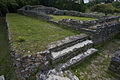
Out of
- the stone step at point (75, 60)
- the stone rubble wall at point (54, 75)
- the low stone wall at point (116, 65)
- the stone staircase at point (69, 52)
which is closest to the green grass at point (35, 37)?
the stone staircase at point (69, 52)

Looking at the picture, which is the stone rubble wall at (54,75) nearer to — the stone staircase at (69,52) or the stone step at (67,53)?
the stone staircase at (69,52)

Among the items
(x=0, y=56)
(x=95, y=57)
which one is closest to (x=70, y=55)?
(x=95, y=57)

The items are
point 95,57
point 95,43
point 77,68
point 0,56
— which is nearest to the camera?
point 77,68

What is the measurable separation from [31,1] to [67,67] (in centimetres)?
2494

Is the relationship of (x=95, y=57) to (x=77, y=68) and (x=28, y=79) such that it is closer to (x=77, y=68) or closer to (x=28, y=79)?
(x=77, y=68)

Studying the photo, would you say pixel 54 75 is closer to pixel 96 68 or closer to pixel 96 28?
pixel 96 68

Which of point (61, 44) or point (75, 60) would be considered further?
point (61, 44)

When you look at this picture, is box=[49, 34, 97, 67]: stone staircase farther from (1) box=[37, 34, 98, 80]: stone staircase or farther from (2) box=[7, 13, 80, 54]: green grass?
(2) box=[7, 13, 80, 54]: green grass

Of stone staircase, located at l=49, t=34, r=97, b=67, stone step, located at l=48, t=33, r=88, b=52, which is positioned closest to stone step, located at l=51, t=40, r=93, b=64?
stone staircase, located at l=49, t=34, r=97, b=67

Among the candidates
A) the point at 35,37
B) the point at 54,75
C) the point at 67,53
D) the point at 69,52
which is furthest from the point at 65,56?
the point at 35,37

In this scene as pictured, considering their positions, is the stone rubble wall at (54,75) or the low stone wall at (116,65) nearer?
the stone rubble wall at (54,75)

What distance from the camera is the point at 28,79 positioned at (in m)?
2.48

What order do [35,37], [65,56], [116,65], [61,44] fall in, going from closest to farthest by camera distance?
[116,65], [65,56], [61,44], [35,37]

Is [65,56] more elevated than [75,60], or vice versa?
[65,56]
